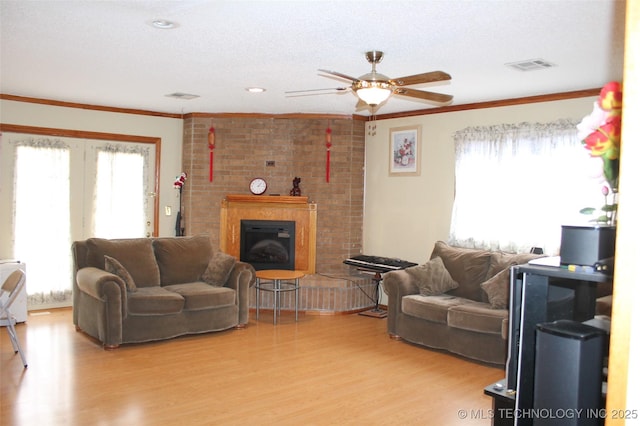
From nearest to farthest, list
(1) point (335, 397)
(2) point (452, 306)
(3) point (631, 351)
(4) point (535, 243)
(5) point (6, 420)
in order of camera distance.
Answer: (3) point (631, 351) < (5) point (6, 420) < (1) point (335, 397) < (2) point (452, 306) < (4) point (535, 243)

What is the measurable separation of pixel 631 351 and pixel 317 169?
6036mm

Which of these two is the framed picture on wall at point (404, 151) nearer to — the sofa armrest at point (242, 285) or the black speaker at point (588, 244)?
the sofa armrest at point (242, 285)

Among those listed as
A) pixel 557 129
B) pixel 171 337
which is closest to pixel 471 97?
pixel 557 129

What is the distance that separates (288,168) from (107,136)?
2266 millimetres

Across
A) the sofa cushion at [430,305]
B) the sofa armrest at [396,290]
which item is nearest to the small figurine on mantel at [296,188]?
the sofa armrest at [396,290]

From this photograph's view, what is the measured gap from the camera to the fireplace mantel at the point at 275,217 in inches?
275

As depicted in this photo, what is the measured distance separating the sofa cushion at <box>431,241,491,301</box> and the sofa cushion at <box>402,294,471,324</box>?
0.14m

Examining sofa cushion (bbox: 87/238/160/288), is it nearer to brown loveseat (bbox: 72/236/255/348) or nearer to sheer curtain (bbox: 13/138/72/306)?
brown loveseat (bbox: 72/236/255/348)

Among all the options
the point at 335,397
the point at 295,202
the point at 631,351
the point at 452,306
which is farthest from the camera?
the point at 295,202

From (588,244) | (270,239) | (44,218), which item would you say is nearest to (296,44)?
(588,244)

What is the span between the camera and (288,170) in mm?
7094

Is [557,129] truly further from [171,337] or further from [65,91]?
[65,91]

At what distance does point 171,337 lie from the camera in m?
5.27

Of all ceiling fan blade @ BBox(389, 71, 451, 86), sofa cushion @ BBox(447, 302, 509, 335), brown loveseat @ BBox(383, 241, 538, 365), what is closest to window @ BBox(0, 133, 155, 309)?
brown loveseat @ BBox(383, 241, 538, 365)
